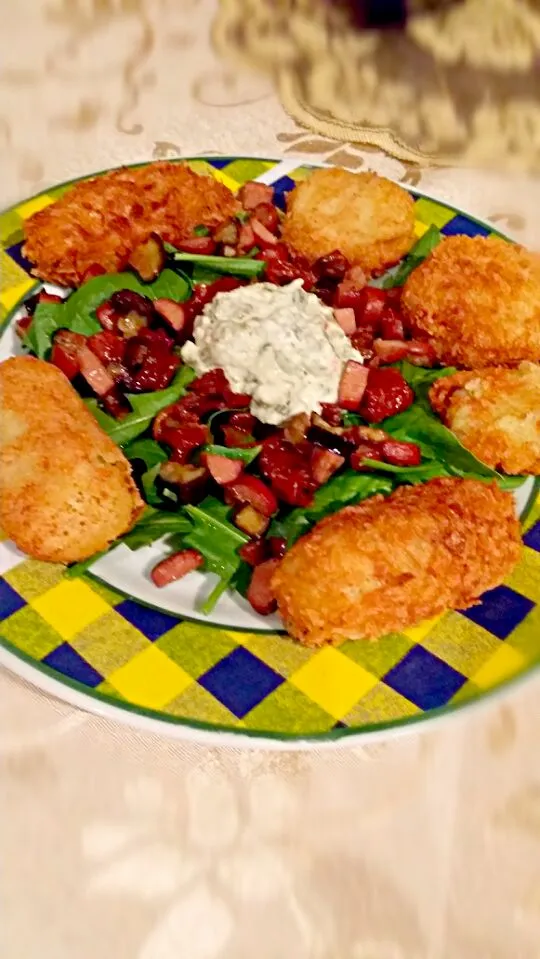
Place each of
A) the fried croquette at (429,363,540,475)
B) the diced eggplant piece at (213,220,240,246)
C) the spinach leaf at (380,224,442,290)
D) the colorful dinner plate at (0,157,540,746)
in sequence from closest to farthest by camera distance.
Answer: the colorful dinner plate at (0,157,540,746) < the fried croquette at (429,363,540,475) < the diced eggplant piece at (213,220,240,246) < the spinach leaf at (380,224,442,290)

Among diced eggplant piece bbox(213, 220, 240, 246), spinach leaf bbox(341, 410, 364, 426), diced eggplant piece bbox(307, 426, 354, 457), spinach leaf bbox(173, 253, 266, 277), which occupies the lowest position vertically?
spinach leaf bbox(341, 410, 364, 426)

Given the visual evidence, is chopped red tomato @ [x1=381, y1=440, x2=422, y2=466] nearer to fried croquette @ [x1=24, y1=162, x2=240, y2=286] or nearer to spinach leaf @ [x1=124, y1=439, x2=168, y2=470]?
spinach leaf @ [x1=124, y1=439, x2=168, y2=470]

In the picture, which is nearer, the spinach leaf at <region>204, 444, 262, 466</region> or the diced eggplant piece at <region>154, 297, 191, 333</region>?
the spinach leaf at <region>204, 444, 262, 466</region>

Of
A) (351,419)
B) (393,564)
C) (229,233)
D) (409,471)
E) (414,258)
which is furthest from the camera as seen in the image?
(414,258)

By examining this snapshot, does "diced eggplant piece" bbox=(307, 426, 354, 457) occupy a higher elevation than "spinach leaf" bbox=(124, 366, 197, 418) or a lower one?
lower

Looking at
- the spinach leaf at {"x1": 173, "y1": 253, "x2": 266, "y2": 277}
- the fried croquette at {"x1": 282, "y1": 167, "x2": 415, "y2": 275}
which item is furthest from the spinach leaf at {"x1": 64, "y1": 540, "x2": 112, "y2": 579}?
the fried croquette at {"x1": 282, "y1": 167, "x2": 415, "y2": 275}

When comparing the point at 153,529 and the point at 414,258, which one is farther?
the point at 414,258

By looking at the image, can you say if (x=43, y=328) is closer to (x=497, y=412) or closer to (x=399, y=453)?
(x=399, y=453)

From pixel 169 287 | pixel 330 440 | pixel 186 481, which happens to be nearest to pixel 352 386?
pixel 330 440
